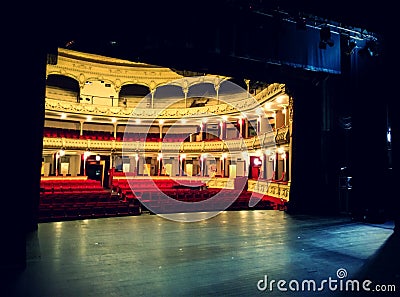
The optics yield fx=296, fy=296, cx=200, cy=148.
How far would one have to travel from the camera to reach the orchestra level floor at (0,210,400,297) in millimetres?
3616

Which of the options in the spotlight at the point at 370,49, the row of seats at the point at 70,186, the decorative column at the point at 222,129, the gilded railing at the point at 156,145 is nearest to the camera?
the spotlight at the point at 370,49

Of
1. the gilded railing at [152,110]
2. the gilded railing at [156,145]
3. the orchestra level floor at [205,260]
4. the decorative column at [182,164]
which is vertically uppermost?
the gilded railing at [152,110]

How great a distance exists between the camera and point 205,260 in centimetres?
473

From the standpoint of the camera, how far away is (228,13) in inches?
279

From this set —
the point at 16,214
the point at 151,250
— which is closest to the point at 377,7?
the point at 151,250

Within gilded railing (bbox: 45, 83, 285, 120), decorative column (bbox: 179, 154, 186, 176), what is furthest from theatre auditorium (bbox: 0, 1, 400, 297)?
decorative column (bbox: 179, 154, 186, 176)

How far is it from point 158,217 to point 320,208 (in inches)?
213

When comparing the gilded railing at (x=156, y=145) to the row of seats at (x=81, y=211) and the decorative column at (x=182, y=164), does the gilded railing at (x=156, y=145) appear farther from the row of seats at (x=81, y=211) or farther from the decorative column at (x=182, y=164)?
the row of seats at (x=81, y=211)

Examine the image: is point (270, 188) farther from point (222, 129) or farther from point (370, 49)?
point (222, 129)

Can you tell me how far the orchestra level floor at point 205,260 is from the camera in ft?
11.9

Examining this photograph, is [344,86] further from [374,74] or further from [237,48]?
[237,48]

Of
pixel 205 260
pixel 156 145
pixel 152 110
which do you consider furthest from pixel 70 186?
pixel 205 260

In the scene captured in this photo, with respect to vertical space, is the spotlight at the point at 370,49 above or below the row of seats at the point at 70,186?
above

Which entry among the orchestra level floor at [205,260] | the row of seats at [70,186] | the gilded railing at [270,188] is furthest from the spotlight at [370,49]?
the row of seats at [70,186]
